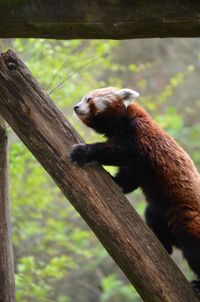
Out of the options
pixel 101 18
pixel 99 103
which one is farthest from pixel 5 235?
pixel 101 18

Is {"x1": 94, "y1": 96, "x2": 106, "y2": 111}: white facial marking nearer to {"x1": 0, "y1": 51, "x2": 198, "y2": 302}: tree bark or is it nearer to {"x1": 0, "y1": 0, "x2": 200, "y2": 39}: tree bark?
{"x1": 0, "y1": 51, "x2": 198, "y2": 302}: tree bark

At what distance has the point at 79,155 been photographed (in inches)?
131

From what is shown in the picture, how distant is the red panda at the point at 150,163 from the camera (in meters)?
3.63

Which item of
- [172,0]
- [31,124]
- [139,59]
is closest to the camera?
[172,0]

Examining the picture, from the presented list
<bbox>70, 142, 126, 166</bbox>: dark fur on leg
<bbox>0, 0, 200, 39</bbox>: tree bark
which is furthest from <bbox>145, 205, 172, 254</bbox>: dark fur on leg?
<bbox>0, 0, 200, 39</bbox>: tree bark

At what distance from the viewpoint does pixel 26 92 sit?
3.32 meters

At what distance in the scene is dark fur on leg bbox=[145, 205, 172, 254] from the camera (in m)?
3.99

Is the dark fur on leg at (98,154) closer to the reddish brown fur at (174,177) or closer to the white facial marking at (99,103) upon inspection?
the reddish brown fur at (174,177)

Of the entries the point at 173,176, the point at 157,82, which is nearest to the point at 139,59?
the point at 157,82

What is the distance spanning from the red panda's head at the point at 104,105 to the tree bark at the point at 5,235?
26.9 inches

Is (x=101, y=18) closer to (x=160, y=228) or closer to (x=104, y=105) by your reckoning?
(x=104, y=105)

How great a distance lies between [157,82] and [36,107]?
8.54m

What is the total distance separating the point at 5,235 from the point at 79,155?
2.78 ft

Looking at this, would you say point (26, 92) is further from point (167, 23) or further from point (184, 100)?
point (184, 100)
